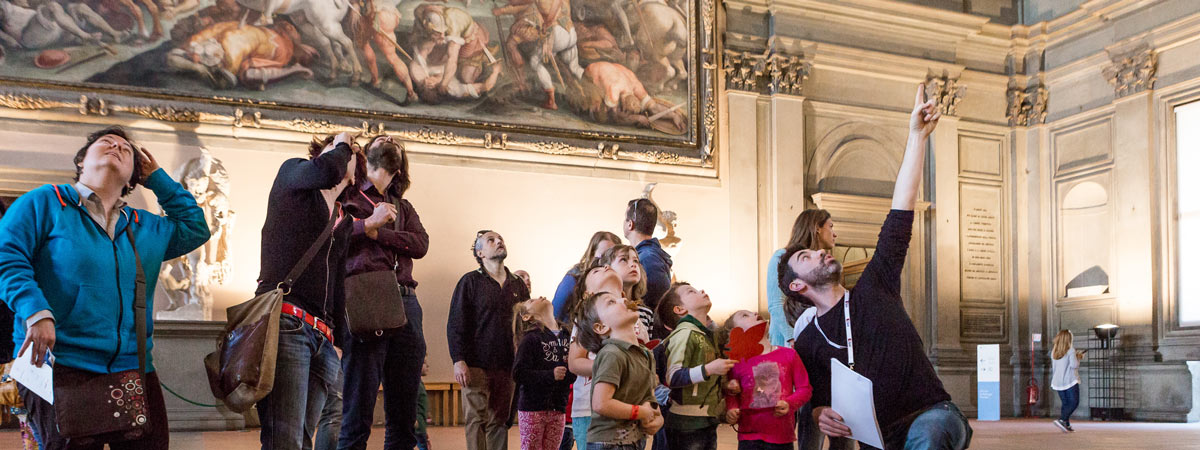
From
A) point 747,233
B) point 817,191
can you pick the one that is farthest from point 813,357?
point 817,191

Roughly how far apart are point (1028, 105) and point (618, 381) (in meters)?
14.5

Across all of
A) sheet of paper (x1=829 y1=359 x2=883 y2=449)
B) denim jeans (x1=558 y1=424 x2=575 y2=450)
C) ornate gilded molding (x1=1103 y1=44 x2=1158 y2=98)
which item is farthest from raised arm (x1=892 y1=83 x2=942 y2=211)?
ornate gilded molding (x1=1103 y1=44 x2=1158 y2=98)

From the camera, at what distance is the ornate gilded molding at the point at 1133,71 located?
567 inches

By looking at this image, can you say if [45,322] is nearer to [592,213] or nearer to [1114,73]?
[592,213]

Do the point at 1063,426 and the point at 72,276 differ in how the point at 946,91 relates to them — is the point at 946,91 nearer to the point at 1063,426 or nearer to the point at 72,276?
the point at 1063,426

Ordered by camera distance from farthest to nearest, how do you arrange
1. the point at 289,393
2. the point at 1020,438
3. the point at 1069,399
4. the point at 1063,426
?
the point at 1069,399, the point at 1063,426, the point at 1020,438, the point at 289,393

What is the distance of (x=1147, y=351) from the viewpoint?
14266mm

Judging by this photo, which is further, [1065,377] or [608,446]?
[1065,377]

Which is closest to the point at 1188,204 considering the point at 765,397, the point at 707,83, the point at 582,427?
the point at 707,83

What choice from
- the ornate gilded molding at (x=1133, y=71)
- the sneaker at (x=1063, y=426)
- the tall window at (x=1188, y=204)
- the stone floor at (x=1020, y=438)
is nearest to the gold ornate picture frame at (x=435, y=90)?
the stone floor at (x=1020, y=438)

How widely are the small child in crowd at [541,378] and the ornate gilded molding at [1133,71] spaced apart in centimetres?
1211

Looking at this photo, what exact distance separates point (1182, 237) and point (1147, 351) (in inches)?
65.0

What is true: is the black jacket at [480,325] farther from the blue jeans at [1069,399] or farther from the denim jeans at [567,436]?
the blue jeans at [1069,399]

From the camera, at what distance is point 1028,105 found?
54.0 ft
